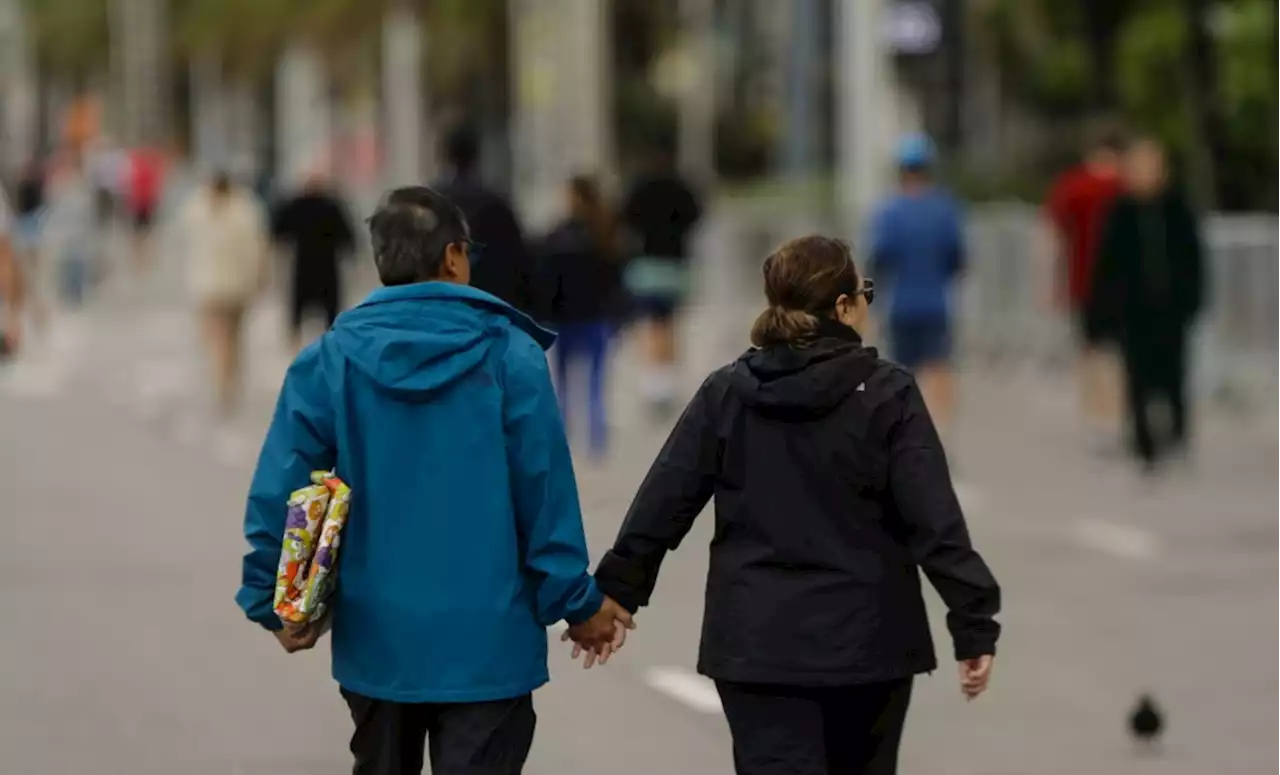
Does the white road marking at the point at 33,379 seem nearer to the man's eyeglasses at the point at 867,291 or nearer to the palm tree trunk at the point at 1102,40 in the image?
the palm tree trunk at the point at 1102,40

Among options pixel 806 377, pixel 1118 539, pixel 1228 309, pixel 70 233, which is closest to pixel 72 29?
pixel 70 233

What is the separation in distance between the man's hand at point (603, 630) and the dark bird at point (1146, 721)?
3013 millimetres

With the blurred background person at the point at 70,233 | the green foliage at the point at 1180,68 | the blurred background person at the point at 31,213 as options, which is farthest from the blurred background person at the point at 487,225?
the blurred background person at the point at 31,213

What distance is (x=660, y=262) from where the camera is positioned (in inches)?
864

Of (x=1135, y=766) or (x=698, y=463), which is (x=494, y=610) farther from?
(x=1135, y=766)

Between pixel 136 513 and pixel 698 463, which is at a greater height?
pixel 698 463

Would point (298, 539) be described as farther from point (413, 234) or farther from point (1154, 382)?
point (1154, 382)

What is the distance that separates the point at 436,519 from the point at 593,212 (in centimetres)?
1202

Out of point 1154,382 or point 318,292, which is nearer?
point 1154,382

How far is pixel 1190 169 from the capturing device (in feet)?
102

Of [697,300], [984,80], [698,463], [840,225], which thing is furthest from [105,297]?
[698,463]

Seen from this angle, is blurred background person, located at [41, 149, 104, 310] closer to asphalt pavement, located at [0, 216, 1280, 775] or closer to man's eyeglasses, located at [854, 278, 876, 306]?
asphalt pavement, located at [0, 216, 1280, 775]

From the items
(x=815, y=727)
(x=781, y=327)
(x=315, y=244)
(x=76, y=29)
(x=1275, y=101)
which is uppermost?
(x=76, y=29)

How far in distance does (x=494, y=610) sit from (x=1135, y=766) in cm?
334
